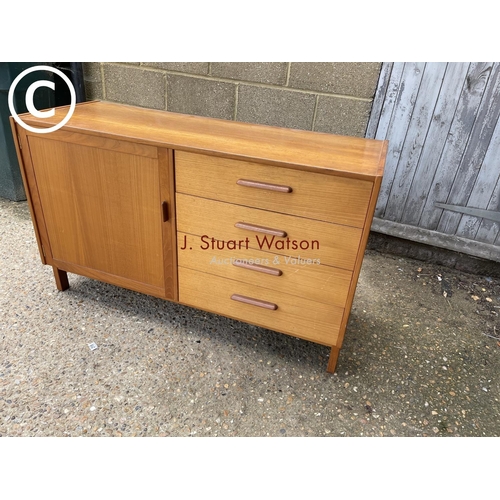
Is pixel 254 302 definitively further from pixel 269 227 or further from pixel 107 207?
pixel 107 207

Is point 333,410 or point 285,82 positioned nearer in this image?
point 333,410

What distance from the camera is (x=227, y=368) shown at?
154cm

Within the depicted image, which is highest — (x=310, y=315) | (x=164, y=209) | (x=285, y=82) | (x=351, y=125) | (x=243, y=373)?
(x=285, y=82)

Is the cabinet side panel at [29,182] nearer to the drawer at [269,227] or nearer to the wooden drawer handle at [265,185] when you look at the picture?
the drawer at [269,227]

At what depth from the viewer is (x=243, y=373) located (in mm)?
1527

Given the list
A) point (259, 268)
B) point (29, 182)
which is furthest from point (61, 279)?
point (259, 268)

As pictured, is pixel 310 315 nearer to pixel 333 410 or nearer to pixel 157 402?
pixel 333 410

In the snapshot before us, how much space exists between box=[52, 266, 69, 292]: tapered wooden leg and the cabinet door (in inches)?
3.8

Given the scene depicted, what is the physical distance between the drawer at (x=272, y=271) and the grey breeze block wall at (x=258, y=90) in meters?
1.03

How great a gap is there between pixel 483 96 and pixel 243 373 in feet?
5.35

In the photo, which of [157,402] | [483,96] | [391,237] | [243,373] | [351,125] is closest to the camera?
[157,402]

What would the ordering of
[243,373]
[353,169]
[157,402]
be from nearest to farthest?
[353,169] < [157,402] < [243,373]

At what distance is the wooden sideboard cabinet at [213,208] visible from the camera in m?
1.25

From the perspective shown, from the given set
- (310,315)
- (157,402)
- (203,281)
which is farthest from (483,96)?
(157,402)
